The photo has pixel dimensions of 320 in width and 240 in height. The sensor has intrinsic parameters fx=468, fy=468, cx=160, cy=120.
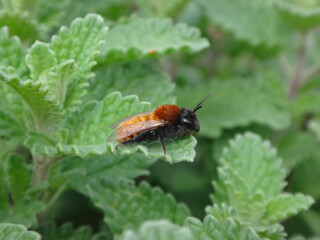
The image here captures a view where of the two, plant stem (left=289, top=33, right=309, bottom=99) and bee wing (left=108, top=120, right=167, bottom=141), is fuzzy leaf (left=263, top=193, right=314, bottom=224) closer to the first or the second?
bee wing (left=108, top=120, right=167, bottom=141)

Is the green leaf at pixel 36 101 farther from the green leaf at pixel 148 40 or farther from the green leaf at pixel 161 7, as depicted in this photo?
the green leaf at pixel 161 7

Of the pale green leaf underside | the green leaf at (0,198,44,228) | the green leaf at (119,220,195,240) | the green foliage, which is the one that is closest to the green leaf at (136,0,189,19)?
the green foliage

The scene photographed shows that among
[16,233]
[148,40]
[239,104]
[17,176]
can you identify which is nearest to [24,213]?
[17,176]

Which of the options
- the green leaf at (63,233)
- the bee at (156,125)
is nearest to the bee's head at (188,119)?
the bee at (156,125)

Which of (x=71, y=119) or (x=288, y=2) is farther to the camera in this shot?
(x=288, y=2)

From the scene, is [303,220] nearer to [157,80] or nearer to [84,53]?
[157,80]

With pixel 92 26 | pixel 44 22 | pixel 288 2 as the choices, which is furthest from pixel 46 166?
pixel 288 2
